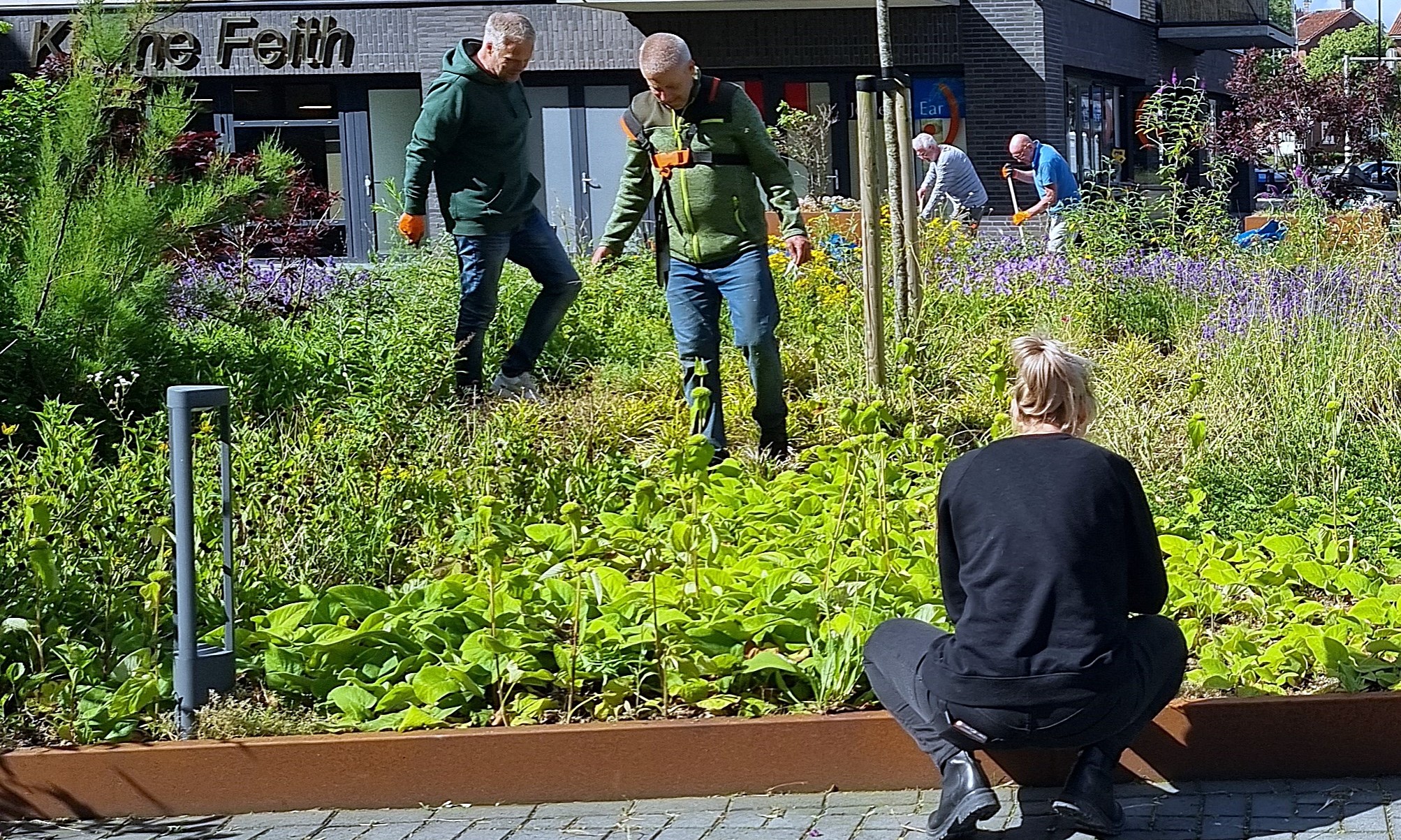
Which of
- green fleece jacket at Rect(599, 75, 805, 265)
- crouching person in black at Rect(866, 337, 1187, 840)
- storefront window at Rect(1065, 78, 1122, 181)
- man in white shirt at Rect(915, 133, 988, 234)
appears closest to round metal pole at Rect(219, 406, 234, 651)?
crouching person in black at Rect(866, 337, 1187, 840)

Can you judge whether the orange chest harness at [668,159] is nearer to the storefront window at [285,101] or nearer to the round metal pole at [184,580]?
the round metal pole at [184,580]

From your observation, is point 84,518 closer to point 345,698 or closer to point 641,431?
point 345,698

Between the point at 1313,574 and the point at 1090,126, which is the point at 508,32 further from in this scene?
the point at 1090,126

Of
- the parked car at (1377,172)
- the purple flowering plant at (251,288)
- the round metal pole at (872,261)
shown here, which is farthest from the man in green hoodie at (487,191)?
the parked car at (1377,172)

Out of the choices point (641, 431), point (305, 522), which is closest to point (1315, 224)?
point (641, 431)

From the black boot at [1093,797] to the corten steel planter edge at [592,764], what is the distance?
0.39 meters

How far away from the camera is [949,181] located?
48.4ft

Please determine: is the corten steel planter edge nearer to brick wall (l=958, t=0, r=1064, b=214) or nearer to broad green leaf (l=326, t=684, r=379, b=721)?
broad green leaf (l=326, t=684, r=379, b=721)

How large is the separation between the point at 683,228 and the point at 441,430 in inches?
48.4

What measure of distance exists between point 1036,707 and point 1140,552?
0.43 metres

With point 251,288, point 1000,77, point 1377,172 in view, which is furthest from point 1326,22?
point 251,288

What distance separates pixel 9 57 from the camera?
2345 centimetres

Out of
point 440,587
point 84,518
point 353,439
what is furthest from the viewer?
point 353,439

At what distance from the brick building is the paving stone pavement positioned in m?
18.7
